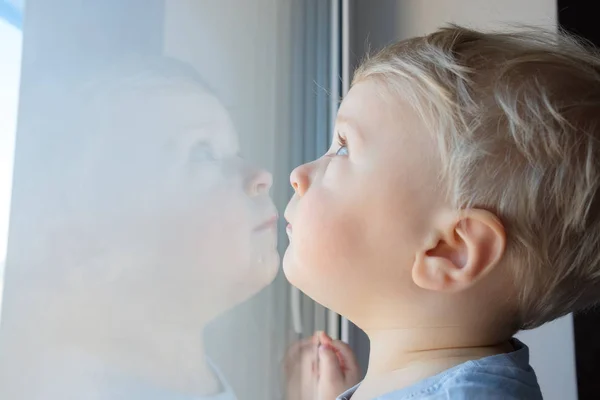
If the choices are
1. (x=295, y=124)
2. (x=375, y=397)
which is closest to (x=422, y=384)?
(x=375, y=397)

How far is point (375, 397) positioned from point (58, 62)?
Result: 47 centimetres

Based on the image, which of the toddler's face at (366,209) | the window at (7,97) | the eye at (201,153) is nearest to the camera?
the window at (7,97)

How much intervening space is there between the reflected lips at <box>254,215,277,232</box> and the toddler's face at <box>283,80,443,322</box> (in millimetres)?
206

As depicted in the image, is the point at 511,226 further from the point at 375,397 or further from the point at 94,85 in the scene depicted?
the point at 94,85

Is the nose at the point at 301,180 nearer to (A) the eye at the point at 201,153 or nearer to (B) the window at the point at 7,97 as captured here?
(A) the eye at the point at 201,153

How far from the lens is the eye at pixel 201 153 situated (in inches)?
30.4

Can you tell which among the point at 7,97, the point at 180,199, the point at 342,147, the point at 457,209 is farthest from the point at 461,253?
the point at 7,97

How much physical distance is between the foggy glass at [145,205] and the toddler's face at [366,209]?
5.8 inches

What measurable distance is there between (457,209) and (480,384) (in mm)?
169

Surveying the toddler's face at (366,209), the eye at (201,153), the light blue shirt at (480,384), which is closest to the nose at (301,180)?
the toddler's face at (366,209)

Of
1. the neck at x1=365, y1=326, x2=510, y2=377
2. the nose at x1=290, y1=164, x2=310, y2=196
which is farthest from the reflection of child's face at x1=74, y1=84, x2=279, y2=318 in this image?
the neck at x1=365, y1=326, x2=510, y2=377

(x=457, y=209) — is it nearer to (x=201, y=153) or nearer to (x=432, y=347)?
(x=432, y=347)

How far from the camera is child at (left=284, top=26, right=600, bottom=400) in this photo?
61 centimetres

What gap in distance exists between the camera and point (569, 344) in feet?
4.50
